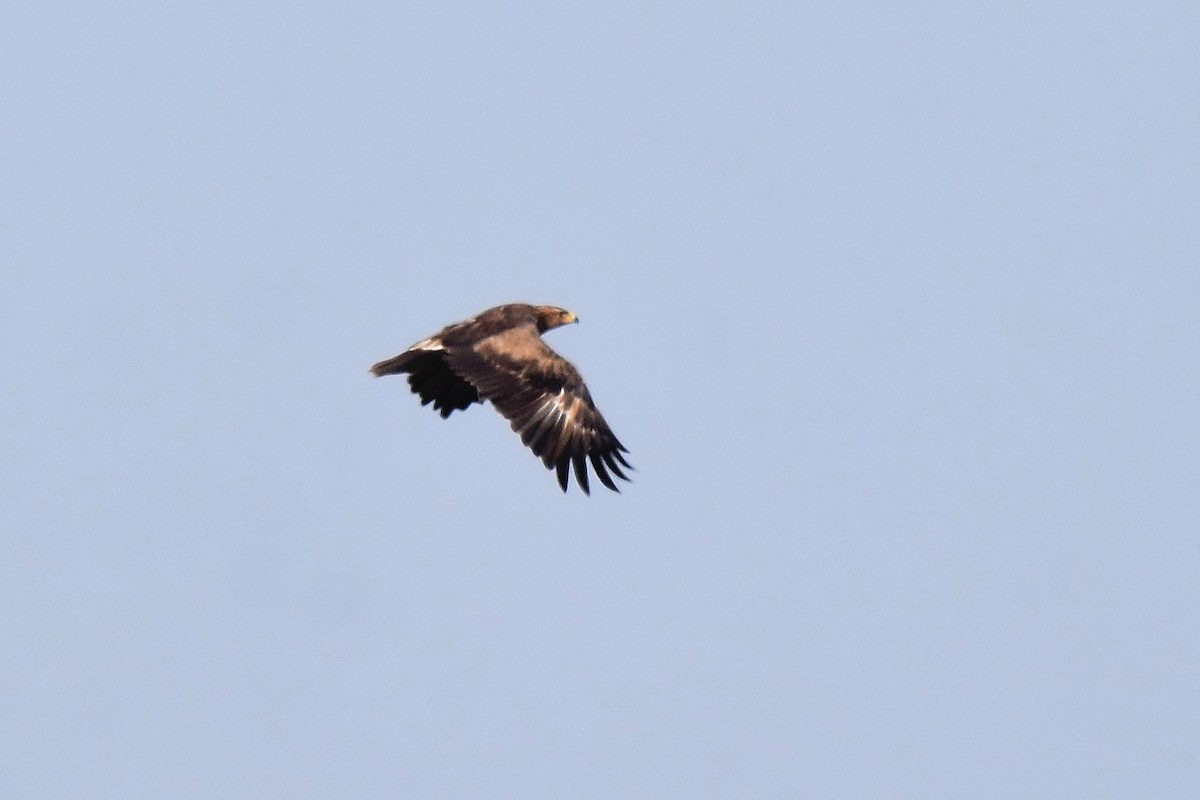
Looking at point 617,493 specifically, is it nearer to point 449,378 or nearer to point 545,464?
point 545,464

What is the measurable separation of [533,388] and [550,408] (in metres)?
0.27

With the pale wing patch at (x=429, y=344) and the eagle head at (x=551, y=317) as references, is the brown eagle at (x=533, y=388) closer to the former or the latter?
the pale wing patch at (x=429, y=344)

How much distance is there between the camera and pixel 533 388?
30.9m

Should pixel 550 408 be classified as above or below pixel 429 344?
below

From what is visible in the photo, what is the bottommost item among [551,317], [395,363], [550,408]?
[550,408]

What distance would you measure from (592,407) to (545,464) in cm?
85

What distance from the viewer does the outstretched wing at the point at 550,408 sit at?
30.7 metres

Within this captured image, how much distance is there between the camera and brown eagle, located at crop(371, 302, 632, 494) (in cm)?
3073

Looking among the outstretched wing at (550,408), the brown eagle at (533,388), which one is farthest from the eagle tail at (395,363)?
the outstretched wing at (550,408)

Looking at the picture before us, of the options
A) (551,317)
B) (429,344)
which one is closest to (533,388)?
(429,344)

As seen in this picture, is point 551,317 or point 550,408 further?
point 551,317

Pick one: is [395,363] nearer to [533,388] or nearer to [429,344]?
[429,344]

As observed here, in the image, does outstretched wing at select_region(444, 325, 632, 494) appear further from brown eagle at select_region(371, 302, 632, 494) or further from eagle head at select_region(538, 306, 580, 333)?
eagle head at select_region(538, 306, 580, 333)

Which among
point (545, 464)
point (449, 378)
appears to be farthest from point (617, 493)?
point (449, 378)
